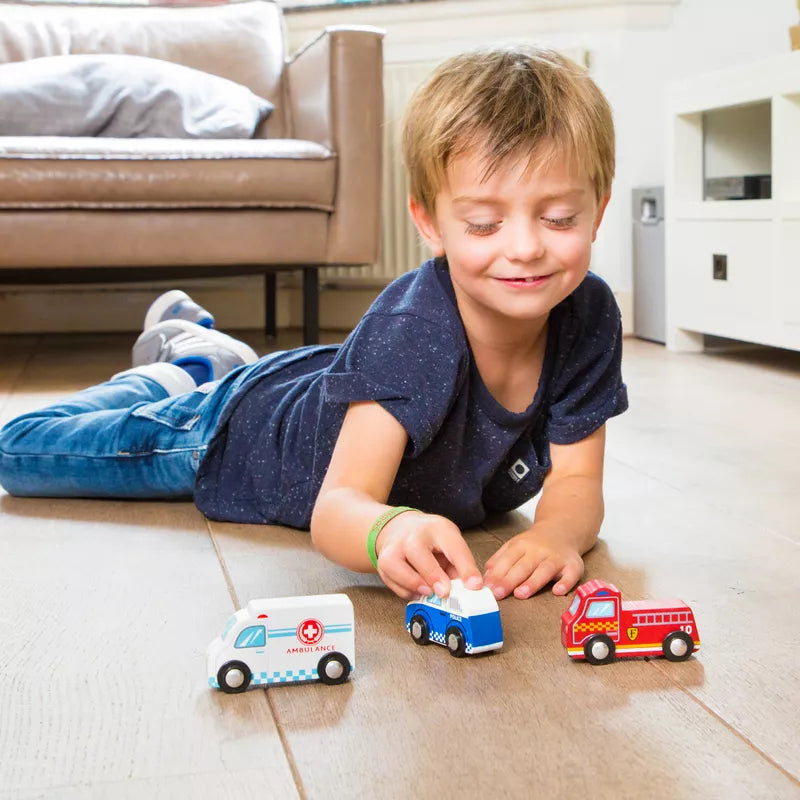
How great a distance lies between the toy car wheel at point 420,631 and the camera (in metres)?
0.83

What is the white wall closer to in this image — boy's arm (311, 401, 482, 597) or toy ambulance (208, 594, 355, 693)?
boy's arm (311, 401, 482, 597)

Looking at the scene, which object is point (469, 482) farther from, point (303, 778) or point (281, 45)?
point (281, 45)

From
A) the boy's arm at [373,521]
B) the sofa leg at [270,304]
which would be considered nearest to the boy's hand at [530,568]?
the boy's arm at [373,521]

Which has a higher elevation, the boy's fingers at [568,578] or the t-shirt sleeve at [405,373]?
the t-shirt sleeve at [405,373]

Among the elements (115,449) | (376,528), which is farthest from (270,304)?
(376,528)

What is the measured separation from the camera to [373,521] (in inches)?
35.4

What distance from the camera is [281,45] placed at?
3.06m

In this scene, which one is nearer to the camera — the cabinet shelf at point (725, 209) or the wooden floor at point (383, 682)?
the wooden floor at point (383, 682)

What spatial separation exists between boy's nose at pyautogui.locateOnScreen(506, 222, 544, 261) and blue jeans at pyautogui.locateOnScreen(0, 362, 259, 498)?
1.59 feet

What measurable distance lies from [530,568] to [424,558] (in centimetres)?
16

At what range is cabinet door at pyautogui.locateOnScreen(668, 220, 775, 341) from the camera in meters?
2.39

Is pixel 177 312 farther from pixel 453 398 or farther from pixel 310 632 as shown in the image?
pixel 310 632

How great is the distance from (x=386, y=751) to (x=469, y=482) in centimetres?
48

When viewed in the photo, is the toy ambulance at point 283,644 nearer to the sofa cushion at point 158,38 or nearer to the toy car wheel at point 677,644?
the toy car wheel at point 677,644
